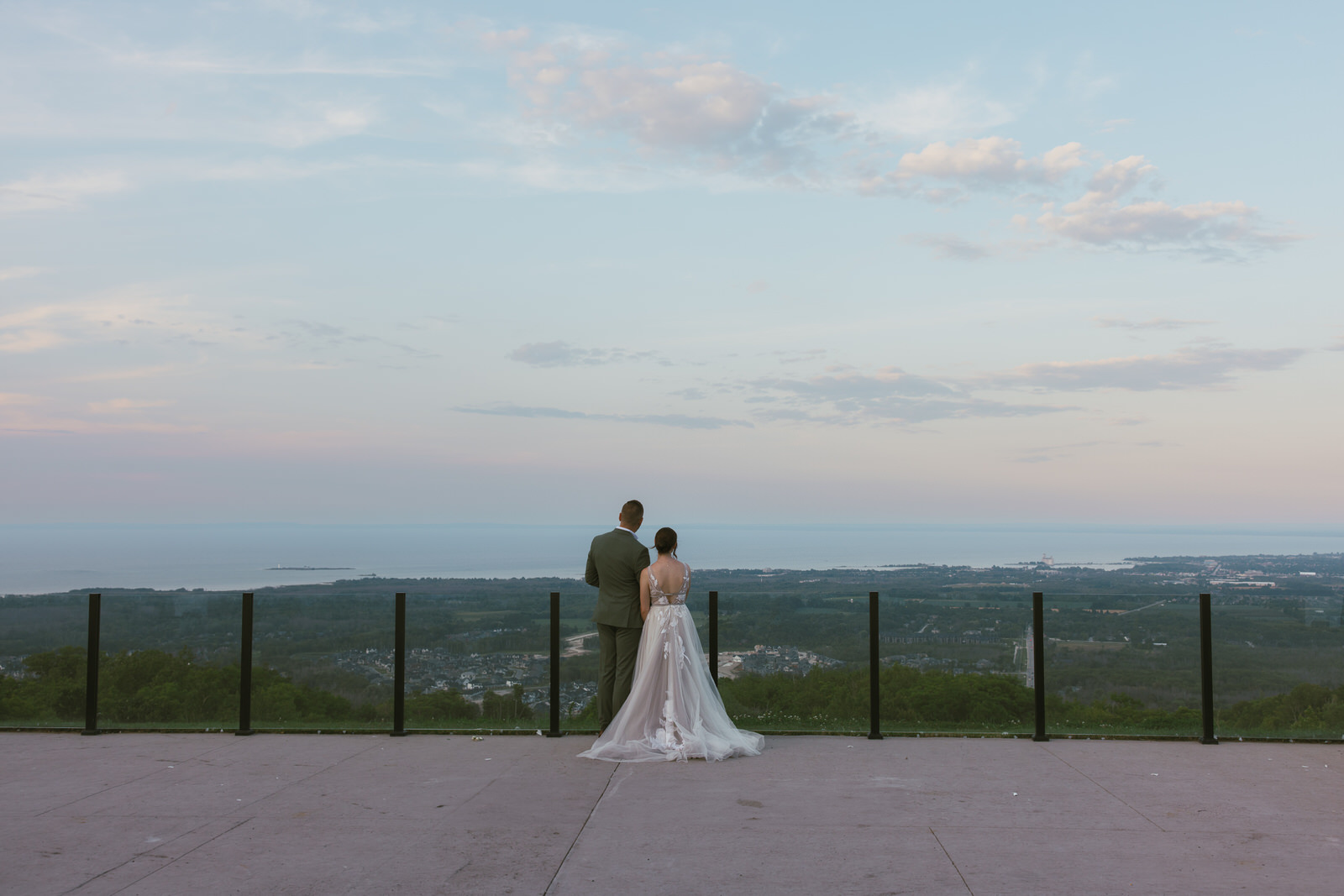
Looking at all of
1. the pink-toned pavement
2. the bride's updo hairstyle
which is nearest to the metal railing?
the pink-toned pavement

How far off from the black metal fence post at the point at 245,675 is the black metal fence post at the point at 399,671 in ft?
4.28

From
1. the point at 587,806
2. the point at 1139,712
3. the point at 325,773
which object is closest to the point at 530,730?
the point at 325,773

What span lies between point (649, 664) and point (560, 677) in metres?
1.23

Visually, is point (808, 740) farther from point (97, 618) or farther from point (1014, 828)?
point (97, 618)

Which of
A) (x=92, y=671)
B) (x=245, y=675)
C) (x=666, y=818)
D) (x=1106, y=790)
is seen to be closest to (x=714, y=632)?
(x=666, y=818)

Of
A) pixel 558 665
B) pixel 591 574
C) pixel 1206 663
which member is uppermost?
pixel 591 574

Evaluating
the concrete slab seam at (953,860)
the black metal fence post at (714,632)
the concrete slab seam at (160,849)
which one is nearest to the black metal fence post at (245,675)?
the concrete slab seam at (160,849)

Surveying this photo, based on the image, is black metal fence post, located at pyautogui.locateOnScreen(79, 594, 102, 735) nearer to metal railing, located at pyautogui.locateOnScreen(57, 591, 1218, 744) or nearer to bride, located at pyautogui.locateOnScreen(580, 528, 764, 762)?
metal railing, located at pyautogui.locateOnScreen(57, 591, 1218, 744)

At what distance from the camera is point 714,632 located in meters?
8.60

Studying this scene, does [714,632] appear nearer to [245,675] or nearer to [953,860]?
[953,860]

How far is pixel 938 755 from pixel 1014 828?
2.06 meters

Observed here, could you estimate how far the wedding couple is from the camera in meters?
7.41

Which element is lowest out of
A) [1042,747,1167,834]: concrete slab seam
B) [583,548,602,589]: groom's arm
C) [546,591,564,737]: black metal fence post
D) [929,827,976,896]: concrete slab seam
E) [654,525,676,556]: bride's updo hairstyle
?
[1042,747,1167,834]: concrete slab seam

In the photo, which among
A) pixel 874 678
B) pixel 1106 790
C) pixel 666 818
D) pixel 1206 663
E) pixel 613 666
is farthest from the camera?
pixel 874 678
